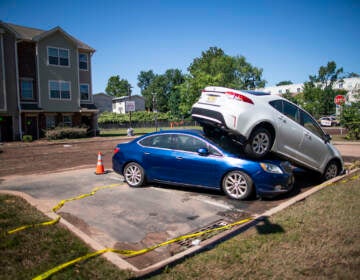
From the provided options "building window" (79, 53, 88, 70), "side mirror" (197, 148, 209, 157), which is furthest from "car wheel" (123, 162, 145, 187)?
"building window" (79, 53, 88, 70)

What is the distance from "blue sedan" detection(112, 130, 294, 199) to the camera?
239 inches

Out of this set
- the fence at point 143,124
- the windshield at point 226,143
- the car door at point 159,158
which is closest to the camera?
the windshield at point 226,143

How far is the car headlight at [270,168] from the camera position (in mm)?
6061

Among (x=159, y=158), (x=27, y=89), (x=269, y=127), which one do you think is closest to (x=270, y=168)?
(x=269, y=127)

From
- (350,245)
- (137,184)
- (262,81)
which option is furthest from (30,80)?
(262,81)

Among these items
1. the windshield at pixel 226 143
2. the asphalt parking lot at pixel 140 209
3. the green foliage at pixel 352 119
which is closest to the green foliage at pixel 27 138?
the asphalt parking lot at pixel 140 209

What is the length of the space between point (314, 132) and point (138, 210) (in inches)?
194

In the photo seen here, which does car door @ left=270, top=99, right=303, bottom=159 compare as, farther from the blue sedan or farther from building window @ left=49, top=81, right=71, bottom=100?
building window @ left=49, top=81, right=71, bottom=100

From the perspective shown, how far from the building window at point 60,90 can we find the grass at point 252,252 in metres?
25.3

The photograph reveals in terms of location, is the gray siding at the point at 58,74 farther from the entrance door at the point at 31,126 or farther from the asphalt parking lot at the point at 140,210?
the asphalt parking lot at the point at 140,210

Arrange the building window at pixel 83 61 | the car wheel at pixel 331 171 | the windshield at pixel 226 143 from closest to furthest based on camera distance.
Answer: the windshield at pixel 226 143, the car wheel at pixel 331 171, the building window at pixel 83 61

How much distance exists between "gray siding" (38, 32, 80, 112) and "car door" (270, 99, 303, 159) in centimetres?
2539

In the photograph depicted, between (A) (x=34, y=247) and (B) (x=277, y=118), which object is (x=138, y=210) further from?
(B) (x=277, y=118)

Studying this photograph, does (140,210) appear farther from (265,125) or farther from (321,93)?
(321,93)
